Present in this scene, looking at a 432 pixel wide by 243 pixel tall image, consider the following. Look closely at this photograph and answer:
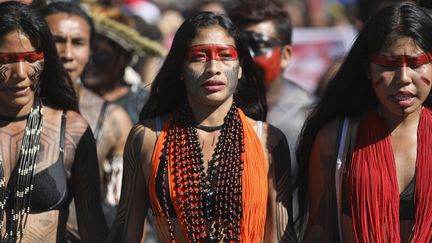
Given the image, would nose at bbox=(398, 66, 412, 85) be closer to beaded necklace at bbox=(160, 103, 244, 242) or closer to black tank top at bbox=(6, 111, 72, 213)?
beaded necklace at bbox=(160, 103, 244, 242)

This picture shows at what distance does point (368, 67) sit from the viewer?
17.2 feet

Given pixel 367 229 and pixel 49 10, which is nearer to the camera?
pixel 367 229

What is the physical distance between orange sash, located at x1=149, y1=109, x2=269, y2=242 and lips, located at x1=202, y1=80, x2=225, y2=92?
10.9 inches

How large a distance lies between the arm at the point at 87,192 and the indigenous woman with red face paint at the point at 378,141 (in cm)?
113

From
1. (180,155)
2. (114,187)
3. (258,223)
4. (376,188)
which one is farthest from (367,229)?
(114,187)

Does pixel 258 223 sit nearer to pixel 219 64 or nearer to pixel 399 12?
pixel 219 64

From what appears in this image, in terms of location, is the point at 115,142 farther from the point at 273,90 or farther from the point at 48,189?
the point at 48,189

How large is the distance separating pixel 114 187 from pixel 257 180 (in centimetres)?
238

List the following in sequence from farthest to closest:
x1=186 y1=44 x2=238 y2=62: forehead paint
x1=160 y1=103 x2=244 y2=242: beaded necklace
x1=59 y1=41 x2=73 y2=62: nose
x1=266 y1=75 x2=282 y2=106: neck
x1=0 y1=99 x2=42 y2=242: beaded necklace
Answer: x1=266 y1=75 x2=282 y2=106: neck → x1=59 y1=41 x2=73 y2=62: nose → x1=0 y1=99 x2=42 y2=242: beaded necklace → x1=186 y1=44 x2=238 y2=62: forehead paint → x1=160 y1=103 x2=244 y2=242: beaded necklace

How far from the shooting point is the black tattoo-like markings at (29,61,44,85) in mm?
5531

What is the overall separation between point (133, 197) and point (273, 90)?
2.15 m

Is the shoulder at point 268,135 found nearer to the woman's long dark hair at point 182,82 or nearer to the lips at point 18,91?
the woman's long dark hair at point 182,82

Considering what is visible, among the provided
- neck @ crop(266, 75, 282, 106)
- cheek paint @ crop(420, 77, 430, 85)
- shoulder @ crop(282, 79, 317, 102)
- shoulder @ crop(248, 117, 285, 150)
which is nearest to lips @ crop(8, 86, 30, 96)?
shoulder @ crop(248, 117, 285, 150)

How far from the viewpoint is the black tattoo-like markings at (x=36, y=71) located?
18.1 ft
